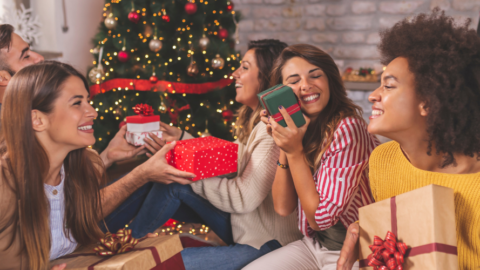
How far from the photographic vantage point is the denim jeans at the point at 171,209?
1729 millimetres

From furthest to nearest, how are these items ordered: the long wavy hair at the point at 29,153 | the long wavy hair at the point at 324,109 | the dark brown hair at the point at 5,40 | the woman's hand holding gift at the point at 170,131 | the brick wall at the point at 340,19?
the brick wall at the point at 340,19
the woman's hand holding gift at the point at 170,131
the dark brown hair at the point at 5,40
the long wavy hair at the point at 324,109
the long wavy hair at the point at 29,153

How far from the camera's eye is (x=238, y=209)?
167 cm

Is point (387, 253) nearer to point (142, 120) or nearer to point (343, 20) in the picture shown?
point (142, 120)

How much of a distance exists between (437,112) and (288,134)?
1.62ft

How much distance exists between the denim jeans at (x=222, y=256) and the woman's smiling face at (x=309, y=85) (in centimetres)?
66

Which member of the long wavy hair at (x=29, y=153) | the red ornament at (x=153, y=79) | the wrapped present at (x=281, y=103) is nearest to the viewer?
the long wavy hair at (x=29, y=153)

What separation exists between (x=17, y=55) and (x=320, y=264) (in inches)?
69.0

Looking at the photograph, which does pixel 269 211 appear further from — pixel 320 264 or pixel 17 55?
pixel 17 55

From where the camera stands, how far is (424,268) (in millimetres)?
857

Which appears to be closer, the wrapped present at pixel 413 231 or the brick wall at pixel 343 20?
the wrapped present at pixel 413 231

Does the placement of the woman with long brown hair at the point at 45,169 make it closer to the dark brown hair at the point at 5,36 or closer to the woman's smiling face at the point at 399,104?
the dark brown hair at the point at 5,36

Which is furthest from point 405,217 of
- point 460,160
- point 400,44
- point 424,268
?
point 400,44

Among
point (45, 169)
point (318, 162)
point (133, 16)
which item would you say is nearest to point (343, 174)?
point (318, 162)

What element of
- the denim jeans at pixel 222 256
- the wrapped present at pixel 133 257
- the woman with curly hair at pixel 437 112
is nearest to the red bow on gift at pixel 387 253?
the woman with curly hair at pixel 437 112
